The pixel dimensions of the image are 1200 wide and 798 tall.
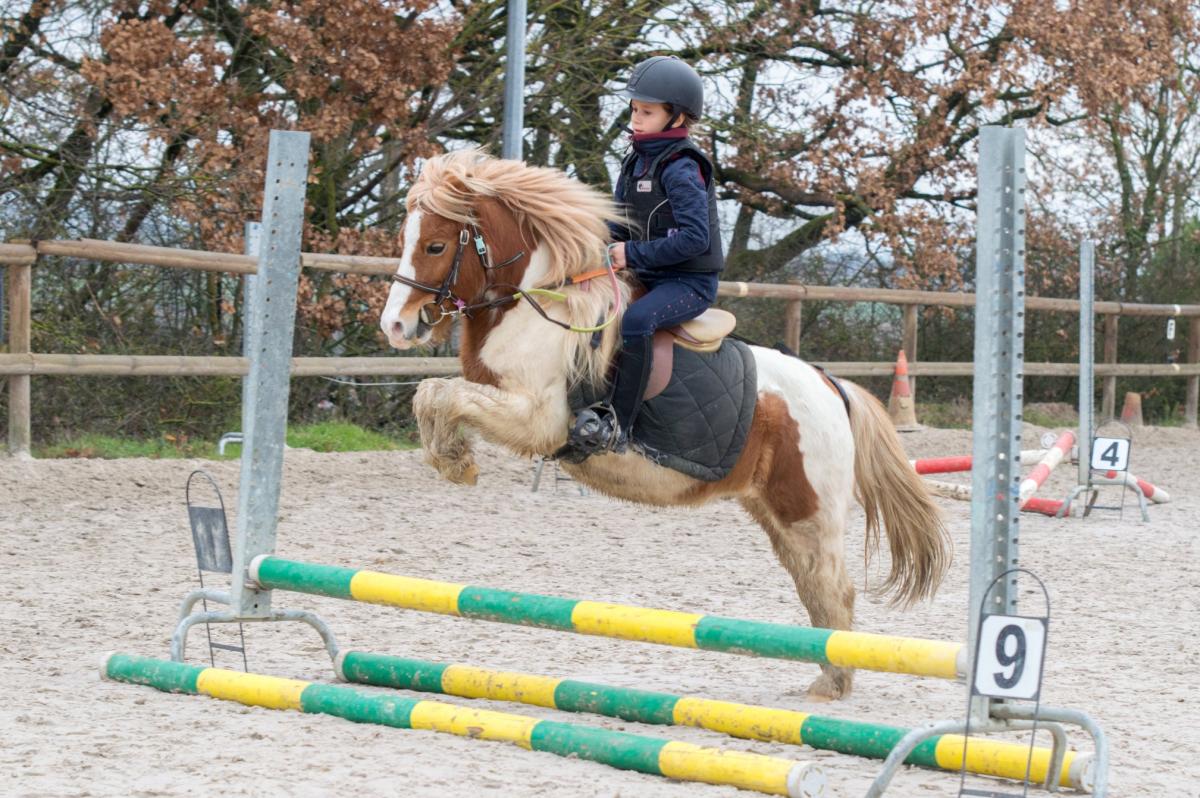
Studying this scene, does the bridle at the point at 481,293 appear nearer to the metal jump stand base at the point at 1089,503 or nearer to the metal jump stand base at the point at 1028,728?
the metal jump stand base at the point at 1028,728

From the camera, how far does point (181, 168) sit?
984cm

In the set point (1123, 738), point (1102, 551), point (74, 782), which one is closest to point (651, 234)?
point (1123, 738)

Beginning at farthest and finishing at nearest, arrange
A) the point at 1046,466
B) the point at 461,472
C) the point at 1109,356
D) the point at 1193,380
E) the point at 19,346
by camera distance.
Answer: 1. the point at 1193,380
2. the point at 1109,356
3. the point at 1046,466
4. the point at 19,346
5. the point at 461,472

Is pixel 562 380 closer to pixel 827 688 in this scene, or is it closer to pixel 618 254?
pixel 618 254

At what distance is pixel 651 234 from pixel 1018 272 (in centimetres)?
153

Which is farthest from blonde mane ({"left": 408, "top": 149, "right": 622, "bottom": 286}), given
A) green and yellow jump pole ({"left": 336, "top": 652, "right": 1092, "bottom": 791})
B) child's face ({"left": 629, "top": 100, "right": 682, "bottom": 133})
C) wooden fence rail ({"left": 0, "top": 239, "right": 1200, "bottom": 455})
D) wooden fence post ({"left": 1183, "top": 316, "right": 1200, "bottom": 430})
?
wooden fence post ({"left": 1183, "top": 316, "right": 1200, "bottom": 430})

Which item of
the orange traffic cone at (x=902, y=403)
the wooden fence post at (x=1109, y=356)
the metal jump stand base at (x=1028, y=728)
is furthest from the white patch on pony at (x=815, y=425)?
the wooden fence post at (x=1109, y=356)

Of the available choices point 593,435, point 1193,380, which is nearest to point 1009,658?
point 593,435

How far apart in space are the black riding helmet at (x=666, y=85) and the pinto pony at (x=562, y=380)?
389 mm

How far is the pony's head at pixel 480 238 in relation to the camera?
166 inches

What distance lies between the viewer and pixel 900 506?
15.7 feet

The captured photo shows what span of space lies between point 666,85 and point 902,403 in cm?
929

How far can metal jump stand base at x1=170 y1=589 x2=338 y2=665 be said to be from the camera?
4391 millimetres

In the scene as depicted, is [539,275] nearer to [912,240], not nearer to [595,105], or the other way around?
[595,105]
